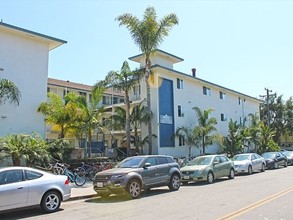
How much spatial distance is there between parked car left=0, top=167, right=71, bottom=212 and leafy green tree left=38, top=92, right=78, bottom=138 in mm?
11790

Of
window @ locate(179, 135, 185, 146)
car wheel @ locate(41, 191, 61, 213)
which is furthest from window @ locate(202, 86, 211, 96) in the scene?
car wheel @ locate(41, 191, 61, 213)

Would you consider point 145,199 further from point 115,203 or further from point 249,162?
point 249,162

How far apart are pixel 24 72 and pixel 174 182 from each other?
12771 mm

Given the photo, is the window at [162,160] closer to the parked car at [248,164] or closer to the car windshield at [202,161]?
the car windshield at [202,161]

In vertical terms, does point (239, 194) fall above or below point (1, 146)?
below

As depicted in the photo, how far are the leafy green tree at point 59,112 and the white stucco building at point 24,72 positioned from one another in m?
0.54

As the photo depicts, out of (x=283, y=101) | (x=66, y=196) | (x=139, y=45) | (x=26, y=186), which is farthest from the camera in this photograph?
(x=283, y=101)

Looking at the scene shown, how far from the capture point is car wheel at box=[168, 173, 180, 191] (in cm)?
1456

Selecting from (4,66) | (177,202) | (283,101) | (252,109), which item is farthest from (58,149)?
(283,101)

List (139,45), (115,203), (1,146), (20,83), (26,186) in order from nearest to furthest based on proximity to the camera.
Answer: (26,186) → (115,203) → (1,146) → (20,83) → (139,45)

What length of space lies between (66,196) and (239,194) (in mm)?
6301

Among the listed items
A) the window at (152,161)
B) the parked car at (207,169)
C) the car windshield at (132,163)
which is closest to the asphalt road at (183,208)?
the car windshield at (132,163)

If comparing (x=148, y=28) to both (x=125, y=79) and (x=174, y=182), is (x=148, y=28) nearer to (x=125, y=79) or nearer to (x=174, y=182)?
(x=125, y=79)

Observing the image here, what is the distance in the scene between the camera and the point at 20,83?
2131cm
